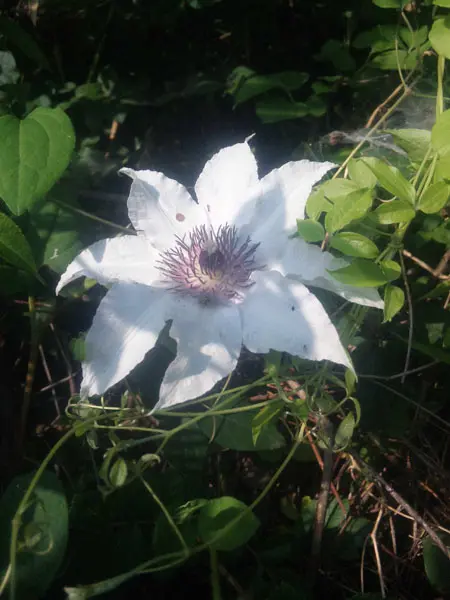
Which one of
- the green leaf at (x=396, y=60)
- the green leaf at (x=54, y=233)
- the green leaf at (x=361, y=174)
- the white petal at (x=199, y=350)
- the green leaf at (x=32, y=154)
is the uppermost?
the green leaf at (x=32, y=154)

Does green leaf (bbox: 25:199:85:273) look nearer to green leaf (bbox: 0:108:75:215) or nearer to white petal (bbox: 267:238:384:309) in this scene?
green leaf (bbox: 0:108:75:215)

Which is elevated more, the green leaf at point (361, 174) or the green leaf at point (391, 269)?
the green leaf at point (361, 174)

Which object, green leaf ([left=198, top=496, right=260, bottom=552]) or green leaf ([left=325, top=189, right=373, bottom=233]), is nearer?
green leaf ([left=325, top=189, right=373, bottom=233])

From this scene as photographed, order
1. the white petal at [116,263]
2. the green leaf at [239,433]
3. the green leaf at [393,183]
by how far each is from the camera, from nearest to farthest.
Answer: the green leaf at [393,183]
the white petal at [116,263]
the green leaf at [239,433]

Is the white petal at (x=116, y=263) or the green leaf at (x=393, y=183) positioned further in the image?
the white petal at (x=116, y=263)

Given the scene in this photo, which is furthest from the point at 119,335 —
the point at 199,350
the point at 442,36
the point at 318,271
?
the point at 442,36

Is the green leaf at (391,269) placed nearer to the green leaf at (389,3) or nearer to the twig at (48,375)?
the green leaf at (389,3)

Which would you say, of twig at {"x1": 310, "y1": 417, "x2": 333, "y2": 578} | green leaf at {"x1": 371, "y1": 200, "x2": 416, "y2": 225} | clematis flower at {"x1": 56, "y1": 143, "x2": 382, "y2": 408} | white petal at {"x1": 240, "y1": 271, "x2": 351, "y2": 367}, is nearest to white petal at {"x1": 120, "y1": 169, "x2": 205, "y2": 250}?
clematis flower at {"x1": 56, "y1": 143, "x2": 382, "y2": 408}

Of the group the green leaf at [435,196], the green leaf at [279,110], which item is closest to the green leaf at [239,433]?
the green leaf at [435,196]
